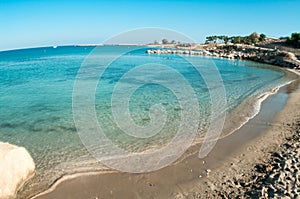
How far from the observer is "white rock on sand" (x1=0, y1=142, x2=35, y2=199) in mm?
6301

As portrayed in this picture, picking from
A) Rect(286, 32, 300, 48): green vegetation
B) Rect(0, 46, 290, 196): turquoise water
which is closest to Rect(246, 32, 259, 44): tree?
Rect(286, 32, 300, 48): green vegetation

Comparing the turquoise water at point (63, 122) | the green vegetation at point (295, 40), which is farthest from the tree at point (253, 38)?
the turquoise water at point (63, 122)

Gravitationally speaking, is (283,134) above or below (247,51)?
below

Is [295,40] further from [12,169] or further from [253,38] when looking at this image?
[12,169]

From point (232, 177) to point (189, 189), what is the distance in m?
1.57

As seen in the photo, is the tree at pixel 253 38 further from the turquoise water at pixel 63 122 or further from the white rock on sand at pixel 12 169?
the white rock on sand at pixel 12 169

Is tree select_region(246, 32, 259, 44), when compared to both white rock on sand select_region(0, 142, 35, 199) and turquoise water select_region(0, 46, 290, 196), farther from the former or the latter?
white rock on sand select_region(0, 142, 35, 199)

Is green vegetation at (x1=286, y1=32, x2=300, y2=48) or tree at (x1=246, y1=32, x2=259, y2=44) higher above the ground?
tree at (x1=246, y1=32, x2=259, y2=44)

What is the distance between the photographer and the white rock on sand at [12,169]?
248 inches

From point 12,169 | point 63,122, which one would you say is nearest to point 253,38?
point 63,122

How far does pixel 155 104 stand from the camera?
16.3m

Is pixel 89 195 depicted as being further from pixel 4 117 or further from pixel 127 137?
pixel 4 117

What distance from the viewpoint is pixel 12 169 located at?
261 inches

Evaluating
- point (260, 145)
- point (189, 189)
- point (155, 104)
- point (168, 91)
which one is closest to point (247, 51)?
point (168, 91)
